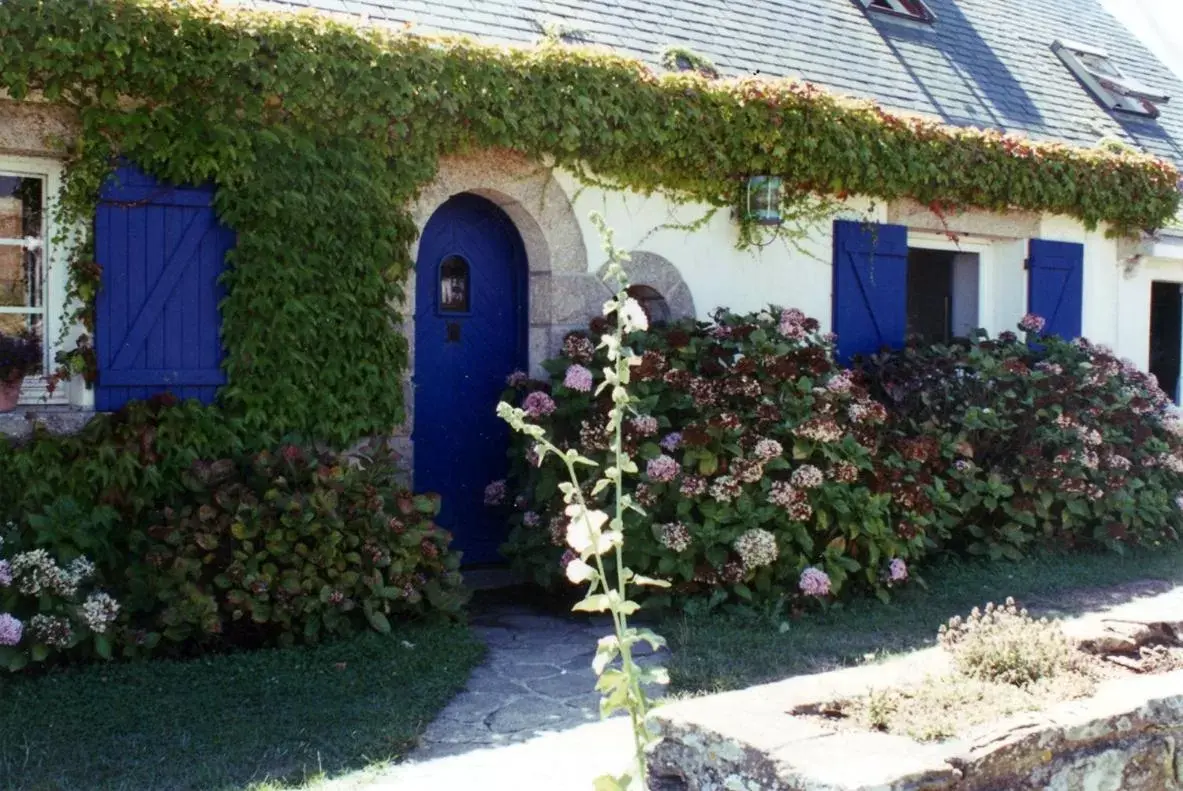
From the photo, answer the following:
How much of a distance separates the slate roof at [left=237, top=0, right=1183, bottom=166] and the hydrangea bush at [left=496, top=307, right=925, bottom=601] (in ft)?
6.91

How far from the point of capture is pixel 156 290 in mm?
6199

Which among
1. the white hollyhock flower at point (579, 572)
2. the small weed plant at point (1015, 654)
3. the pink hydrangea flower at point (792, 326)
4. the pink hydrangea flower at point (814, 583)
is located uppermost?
the pink hydrangea flower at point (792, 326)

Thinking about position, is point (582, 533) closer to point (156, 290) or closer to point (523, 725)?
point (523, 725)

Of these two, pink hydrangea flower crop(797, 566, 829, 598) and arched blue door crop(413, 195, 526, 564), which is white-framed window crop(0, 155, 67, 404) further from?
pink hydrangea flower crop(797, 566, 829, 598)

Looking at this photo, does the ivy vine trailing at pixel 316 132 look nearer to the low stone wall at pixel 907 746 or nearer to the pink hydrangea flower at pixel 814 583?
the pink hydrangea flower at pixel 814 583

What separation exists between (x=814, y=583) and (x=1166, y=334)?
6875 mm

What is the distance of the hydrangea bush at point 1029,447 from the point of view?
7914mm

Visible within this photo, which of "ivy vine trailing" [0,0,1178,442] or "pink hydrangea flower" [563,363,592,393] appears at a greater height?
"ivy vine trailing" [0,0,1178,442]

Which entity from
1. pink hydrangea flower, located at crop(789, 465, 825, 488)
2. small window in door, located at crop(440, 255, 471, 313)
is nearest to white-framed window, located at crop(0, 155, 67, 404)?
small window in door, located at crop(440, 255, 471, 313)

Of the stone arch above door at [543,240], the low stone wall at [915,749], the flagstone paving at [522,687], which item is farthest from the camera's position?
the stone arch above door at [543,240]

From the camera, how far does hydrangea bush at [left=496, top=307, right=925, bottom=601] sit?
6.44m

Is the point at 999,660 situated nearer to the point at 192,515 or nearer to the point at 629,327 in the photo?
the point at 629,327

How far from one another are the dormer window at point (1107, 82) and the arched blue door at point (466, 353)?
7.05m

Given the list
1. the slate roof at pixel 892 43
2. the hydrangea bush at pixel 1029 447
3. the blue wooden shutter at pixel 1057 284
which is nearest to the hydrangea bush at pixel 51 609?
the slate roof at pixel 892 43
